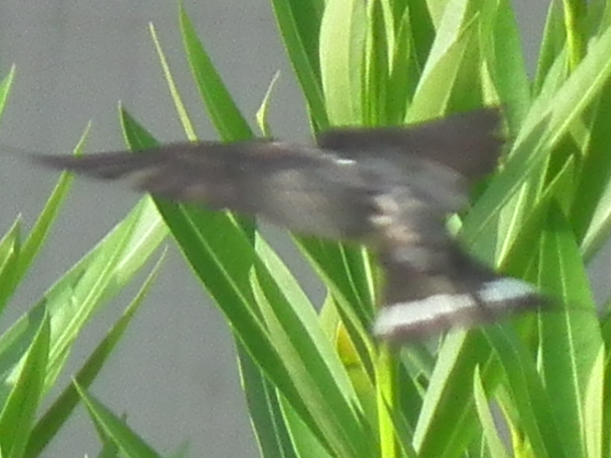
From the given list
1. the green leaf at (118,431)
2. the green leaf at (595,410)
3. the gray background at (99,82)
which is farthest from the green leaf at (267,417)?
the gray background at (99,82)

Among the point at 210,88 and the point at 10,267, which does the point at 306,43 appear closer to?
the point at 210,88

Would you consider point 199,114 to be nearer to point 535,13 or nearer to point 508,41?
point 535,13

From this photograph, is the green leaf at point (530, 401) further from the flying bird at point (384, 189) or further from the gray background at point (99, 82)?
the gray background at point (99, 82)

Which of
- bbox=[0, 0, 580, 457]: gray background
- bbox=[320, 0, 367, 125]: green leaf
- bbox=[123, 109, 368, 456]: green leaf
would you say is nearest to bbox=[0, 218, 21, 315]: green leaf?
bbox=[123, 109, 368, 456]: green leaf

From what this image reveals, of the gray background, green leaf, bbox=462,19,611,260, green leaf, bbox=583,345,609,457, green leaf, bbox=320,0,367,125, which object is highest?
green leaf, bbox=320,0,367,125

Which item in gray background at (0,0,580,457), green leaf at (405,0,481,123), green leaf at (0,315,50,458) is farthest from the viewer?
gray background at (0,0,580,457)

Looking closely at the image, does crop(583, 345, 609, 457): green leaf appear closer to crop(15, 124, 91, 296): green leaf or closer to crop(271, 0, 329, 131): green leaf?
crop(271, 0, 329, 131): green leaf

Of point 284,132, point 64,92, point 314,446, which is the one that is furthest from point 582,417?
point 64,92

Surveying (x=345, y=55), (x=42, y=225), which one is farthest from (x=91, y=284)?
(x=345, y=55)

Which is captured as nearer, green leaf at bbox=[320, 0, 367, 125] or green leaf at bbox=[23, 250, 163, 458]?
green leaf at bbox=[320, 0, 367, 125]
